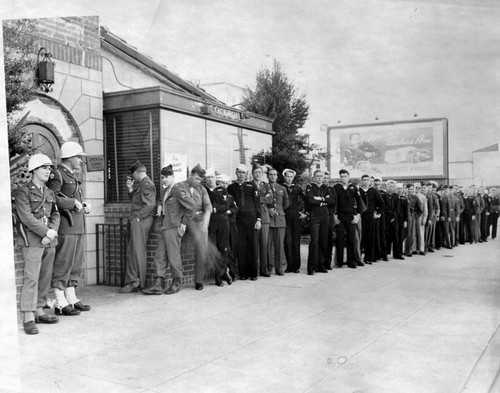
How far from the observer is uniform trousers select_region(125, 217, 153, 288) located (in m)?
7.13

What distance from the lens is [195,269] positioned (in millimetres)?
7379

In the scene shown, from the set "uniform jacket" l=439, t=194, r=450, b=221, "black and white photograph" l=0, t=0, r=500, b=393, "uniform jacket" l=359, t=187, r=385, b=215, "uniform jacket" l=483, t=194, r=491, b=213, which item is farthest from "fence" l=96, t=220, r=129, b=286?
"uniform jacket" l=483, t=194, r=491, b=213

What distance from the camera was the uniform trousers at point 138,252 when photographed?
23.4 ft

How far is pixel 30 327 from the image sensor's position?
493cm

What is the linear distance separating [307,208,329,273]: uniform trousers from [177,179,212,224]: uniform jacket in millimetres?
2131

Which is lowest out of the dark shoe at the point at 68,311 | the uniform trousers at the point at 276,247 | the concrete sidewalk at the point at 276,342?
the concrete sidewalk at the point at 276,342

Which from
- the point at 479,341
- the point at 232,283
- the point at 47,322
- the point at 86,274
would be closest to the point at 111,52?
the point at 86,274

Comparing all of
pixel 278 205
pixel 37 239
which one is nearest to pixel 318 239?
pixel 278 205

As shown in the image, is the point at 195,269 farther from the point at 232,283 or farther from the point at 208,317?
the point at 208,317

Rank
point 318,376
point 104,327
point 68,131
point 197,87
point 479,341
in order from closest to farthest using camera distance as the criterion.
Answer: point 318,376 < point 479,341 < point 104,327 < point 68,131 < point 197,87

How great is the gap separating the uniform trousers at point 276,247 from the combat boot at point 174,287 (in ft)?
6.87

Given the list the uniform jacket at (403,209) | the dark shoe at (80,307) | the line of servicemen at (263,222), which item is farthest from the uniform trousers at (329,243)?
the dark shoe at (80,307)

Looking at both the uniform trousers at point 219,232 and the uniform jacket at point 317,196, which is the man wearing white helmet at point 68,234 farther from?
the uniform jacket at point 317,196

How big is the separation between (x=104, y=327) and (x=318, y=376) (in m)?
2.36
